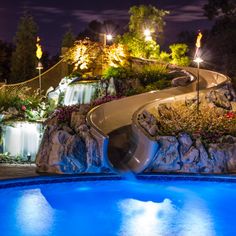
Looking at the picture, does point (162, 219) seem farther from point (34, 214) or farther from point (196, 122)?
point (196, 122)

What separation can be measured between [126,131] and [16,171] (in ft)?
10.4

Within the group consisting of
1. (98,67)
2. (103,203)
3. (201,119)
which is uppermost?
(98,67)

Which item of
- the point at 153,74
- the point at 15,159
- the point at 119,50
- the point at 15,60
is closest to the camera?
the point at 15,159

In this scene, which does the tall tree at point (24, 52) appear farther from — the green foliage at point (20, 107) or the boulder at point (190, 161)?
the boulder at point (190, 161)

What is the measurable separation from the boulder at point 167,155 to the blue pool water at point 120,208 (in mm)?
642

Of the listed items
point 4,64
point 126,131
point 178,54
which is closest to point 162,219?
point 126,131

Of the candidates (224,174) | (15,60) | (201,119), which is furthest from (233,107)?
(15,60)

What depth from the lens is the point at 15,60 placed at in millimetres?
31828

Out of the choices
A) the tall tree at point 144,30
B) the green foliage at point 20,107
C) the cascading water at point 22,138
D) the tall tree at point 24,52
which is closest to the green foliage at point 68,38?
the tall tree at point 24,52

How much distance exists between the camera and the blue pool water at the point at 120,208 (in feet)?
28.3

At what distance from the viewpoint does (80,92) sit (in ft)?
62.7

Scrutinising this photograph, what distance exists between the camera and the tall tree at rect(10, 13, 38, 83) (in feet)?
103

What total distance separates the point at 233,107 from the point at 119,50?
630 centimetres

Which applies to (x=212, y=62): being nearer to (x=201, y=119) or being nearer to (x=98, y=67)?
(x=98, y=67)
